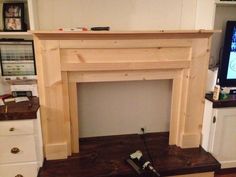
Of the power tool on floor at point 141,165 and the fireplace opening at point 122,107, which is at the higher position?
the fireplace opening at point 122,107

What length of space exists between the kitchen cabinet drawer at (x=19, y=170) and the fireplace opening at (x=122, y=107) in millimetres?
578

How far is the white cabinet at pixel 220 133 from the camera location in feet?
6.42

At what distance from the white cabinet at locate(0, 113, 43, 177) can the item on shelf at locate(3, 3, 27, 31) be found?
73 cm

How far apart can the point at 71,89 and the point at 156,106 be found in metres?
0.88

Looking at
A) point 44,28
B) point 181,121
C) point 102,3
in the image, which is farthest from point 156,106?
point 44,28

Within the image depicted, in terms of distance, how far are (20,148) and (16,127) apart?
0.56 feet

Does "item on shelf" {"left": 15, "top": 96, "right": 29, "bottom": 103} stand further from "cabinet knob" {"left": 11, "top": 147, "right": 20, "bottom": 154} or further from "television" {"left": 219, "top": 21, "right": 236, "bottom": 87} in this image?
"television" {"left": 219, "top": 21, "right": 236, "bottom": 87}

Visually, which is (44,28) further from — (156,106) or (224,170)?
(224,170)

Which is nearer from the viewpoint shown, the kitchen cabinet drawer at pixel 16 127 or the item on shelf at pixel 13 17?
the kitchen cabinet drawer at pixel 16 127

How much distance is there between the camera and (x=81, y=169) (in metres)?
1.81

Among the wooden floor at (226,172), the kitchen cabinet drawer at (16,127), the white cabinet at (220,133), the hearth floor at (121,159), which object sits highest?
the kitchen cabinet drawer at (16,127)

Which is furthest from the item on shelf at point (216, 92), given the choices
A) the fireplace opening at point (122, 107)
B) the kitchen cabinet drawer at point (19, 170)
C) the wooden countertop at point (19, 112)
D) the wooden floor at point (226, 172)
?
the kitchen cabinet drawer at point (19, 170)

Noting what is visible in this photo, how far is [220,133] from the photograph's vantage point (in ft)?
6.57

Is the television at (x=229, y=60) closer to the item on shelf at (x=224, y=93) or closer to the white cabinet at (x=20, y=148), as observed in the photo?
the item on shelf at (x=224, y=93)
